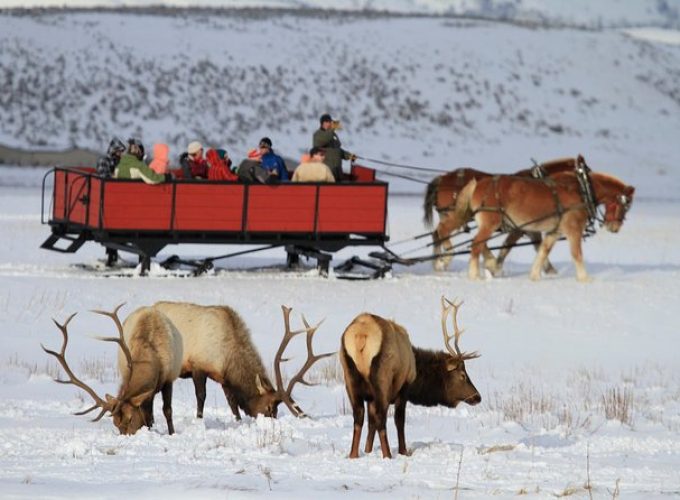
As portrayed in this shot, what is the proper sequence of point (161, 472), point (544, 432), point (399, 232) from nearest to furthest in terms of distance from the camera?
point (161, 472) → point (544, 432) → point (399, 232)

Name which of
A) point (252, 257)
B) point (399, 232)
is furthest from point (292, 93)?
point (252, 257)

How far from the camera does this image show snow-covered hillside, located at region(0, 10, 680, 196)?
209 ft

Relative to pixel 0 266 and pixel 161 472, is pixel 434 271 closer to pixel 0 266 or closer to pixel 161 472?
pixel 0 266

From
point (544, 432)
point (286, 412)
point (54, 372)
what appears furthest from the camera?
point (54, 372)

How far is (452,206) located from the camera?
24656 millimetres

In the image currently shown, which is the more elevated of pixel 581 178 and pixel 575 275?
pixel 581 178

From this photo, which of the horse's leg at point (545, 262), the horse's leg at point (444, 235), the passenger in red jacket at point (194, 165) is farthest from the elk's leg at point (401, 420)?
the horse's leg at point (545, 262)

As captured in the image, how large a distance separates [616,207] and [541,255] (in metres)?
1.38

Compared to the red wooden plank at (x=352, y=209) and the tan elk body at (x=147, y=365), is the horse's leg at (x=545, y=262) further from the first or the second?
the tan elk body at (x=147, y=365)

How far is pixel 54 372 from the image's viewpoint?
1483cm

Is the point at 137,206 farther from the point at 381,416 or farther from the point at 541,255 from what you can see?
the point at 381,416

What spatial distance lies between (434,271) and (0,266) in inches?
265

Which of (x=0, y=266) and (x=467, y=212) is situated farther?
(x=467, y=212)

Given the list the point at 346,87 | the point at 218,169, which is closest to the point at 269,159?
the point at 218,169
